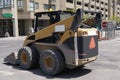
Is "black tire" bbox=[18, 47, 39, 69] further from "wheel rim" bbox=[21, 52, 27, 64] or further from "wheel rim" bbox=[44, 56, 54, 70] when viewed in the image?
"wheel rim" bbox=[44, 56, 54, 70]

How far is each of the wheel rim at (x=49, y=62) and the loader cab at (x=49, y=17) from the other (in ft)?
4.55

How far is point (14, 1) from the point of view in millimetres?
44250

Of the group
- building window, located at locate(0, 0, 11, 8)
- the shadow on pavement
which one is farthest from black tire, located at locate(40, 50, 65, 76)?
building window, located at locate(0, 0, 11, 8)

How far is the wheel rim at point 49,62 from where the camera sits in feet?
33.3

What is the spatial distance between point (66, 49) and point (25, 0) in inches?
1581

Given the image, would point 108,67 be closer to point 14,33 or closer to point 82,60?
point 82,60

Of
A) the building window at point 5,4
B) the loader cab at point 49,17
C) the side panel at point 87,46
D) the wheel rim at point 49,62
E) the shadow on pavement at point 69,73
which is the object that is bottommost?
the shadow on pavement at point 69,73

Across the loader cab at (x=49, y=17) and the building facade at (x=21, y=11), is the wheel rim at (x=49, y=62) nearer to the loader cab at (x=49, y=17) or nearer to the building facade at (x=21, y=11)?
the loader cab at (x=49, y=17)

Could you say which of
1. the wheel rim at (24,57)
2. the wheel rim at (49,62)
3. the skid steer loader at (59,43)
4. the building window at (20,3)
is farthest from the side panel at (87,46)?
the building window at (20,3)

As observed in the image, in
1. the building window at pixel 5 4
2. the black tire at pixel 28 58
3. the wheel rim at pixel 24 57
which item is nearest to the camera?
the black tire at pixel 28 58

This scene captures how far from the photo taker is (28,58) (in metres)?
11.0

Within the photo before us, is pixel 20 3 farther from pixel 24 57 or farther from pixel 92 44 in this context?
pixel 92 44

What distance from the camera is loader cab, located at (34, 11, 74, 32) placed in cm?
1067

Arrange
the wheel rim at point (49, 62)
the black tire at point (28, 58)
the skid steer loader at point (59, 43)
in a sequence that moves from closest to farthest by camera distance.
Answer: the skid steer loader at point (59, 43), the wheel rim at point (49, 62), the black tire at point (28, 58)
